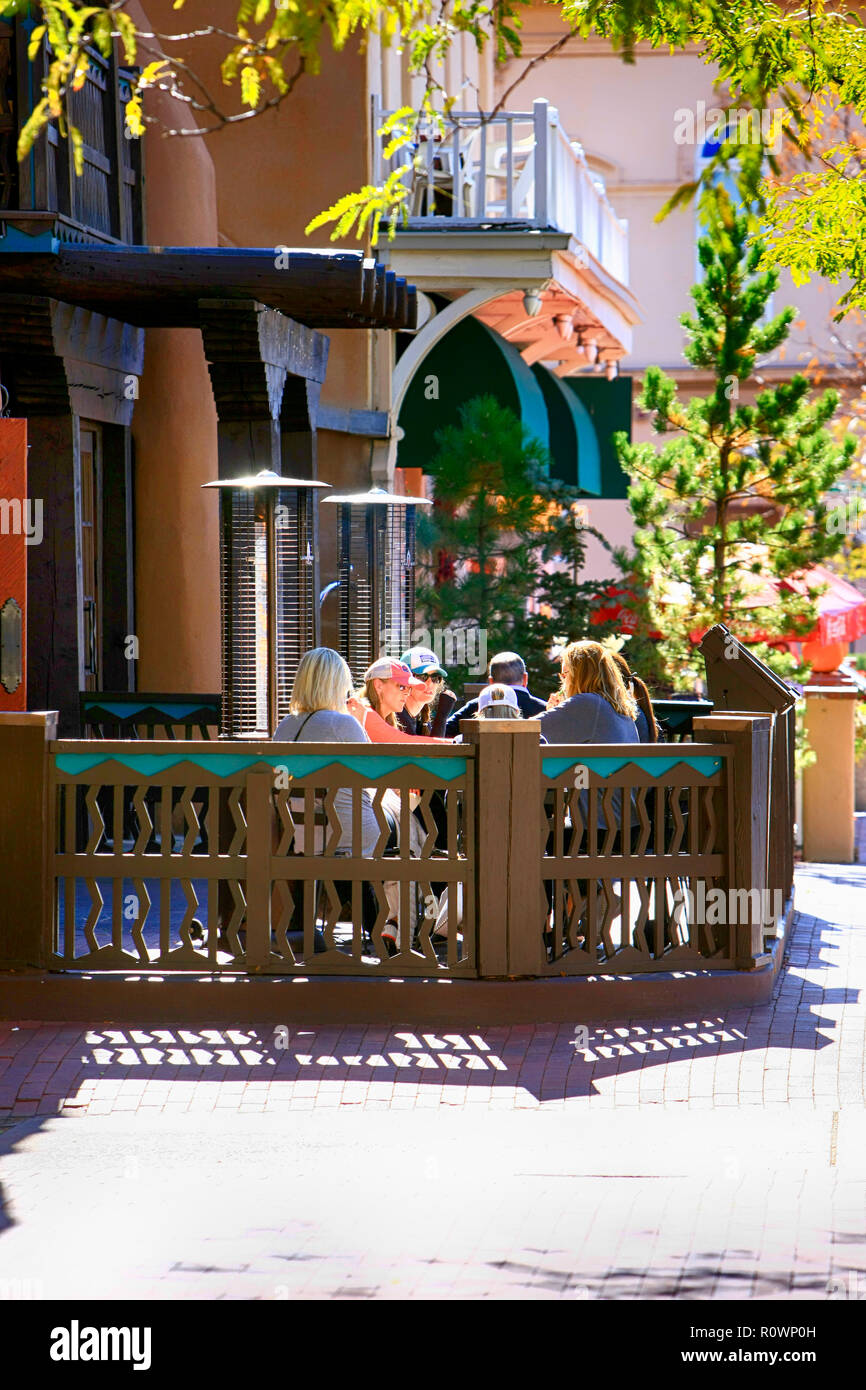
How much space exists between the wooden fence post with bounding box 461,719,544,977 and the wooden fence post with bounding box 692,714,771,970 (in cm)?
90

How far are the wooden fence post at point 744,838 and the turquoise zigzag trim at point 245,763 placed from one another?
120 centimetres

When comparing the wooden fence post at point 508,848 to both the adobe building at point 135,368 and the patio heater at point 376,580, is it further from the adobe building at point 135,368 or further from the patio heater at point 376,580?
the patio heater at point 376,580

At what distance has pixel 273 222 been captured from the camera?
16172 millimetres

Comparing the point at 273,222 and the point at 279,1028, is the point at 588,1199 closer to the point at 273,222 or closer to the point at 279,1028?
the point at 279,1028

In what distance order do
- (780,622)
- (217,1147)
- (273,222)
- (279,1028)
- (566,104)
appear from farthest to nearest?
(566,104), (273,222), (780,622), (279,1028), (217,1147)

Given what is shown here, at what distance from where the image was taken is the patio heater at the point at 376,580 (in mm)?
13298

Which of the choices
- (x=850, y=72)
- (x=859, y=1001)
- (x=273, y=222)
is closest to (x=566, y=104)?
(x=273, y=222)

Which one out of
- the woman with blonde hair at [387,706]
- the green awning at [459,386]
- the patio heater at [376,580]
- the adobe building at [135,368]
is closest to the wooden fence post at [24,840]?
the woman with blonde hair at [387,706]

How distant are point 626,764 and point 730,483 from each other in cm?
832

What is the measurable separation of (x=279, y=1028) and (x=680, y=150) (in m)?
27.4

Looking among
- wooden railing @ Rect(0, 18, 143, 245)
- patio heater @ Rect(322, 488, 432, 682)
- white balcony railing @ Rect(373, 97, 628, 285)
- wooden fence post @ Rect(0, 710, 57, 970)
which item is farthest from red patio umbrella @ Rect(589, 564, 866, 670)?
wooden fence post @ Rect(0, 710, 57, 970)

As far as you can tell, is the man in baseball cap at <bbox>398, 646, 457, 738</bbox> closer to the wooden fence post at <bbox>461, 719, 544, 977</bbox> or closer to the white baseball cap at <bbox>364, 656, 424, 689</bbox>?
the white baseball cap at <bbox>364, 656, 424, 689</bbox>

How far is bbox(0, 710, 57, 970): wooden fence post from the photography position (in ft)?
24.3

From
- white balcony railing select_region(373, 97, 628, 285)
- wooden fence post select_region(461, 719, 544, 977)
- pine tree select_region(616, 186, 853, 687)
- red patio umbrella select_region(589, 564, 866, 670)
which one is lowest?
wooden fence post select_region(461, 719, 544, 977)
